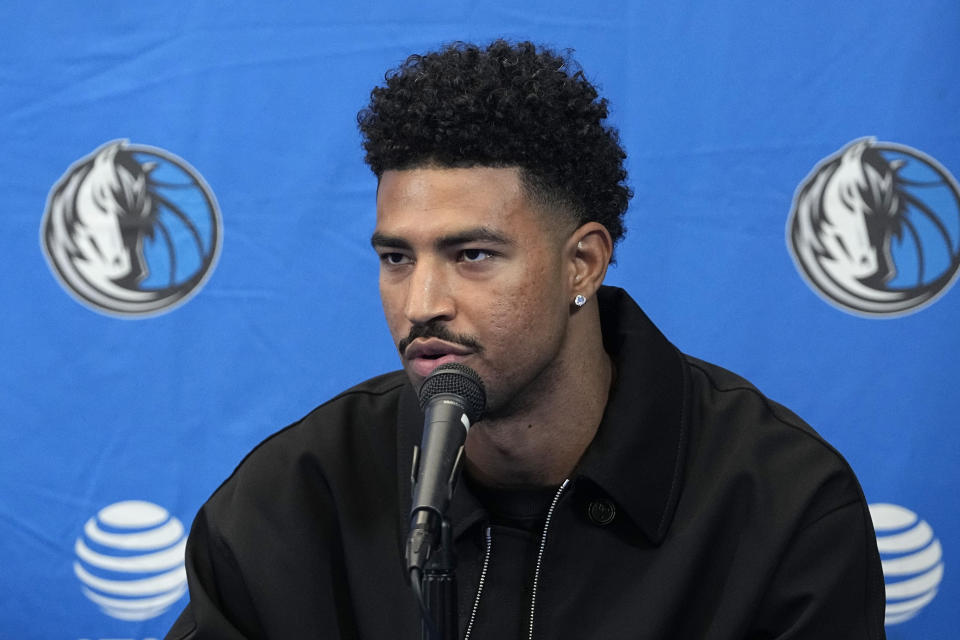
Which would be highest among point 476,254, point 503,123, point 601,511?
point 503,123

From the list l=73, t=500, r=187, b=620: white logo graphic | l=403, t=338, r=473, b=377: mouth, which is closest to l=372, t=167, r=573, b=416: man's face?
l=403, t=338, r=473, b=377: mouth

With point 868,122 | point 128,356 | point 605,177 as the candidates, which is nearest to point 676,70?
point 868,122

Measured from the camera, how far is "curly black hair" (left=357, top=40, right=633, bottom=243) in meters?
1.40

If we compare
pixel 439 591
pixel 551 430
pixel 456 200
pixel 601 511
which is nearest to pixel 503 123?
pixel 456 200

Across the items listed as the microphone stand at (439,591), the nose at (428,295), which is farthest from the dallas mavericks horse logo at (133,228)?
the microphone stand at (439,591)

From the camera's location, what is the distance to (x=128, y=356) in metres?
1.95

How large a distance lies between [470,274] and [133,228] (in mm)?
844

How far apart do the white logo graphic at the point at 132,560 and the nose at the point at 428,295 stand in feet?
2.83

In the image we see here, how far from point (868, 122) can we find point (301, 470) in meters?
1.13

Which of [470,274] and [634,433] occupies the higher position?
[470,274]

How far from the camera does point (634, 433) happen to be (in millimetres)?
1461

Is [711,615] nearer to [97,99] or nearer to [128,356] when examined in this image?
[128,356]

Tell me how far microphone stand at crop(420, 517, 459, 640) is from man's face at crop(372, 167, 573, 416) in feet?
1.37

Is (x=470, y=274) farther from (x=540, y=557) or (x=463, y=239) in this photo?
(x=540, y=557)
